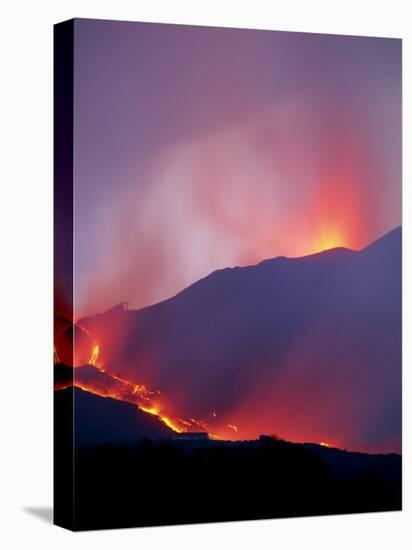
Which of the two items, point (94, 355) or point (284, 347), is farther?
point (284, 347)

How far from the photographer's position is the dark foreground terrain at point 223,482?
430 inches

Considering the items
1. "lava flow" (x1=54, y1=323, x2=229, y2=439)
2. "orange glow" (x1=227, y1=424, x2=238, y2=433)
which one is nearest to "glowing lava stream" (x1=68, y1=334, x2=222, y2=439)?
"lava flow" (x1=54, y1=323, x2=229, y2=439)

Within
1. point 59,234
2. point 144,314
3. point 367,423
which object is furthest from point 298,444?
point 59,234

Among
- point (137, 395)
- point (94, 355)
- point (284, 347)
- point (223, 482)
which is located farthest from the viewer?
point (284, 347)

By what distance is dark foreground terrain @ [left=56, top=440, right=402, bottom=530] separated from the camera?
10922 millimetres

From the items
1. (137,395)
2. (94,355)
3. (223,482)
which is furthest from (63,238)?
(223,482)

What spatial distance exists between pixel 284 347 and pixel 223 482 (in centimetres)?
99

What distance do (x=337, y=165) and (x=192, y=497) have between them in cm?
245

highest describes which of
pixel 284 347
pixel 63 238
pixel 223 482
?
pixel 63 238

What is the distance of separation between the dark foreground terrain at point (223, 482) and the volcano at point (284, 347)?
0.45 feet

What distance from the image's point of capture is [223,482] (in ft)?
37.1

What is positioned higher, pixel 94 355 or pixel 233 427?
pixel 94 355

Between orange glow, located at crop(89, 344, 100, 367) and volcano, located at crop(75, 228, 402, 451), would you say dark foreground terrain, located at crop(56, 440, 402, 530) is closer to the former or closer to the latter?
volcano, located at crop(75, 228, 402, 451)

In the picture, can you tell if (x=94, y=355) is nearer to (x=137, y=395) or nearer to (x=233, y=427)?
(x=137, y=395)
